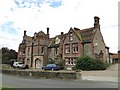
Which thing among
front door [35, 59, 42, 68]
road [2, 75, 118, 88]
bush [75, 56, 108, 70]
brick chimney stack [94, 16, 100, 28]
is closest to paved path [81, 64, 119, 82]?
road [2, 75, 118, 88]

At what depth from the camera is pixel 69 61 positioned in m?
68.6

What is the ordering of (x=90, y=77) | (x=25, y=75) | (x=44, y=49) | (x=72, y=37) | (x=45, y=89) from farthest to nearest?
(x=44, y=49) < (x=72, y=37) < (x=25, y=75) < (x=90, y=77) < (x=45, y=89)

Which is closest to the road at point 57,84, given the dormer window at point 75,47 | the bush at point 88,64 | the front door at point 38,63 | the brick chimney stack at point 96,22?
the bush at point 88,64

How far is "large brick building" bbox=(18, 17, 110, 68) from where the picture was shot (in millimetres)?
65812

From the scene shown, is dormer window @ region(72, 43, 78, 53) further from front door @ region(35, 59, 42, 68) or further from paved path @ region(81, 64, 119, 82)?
paved path @ region(81, 64, 119, 82)

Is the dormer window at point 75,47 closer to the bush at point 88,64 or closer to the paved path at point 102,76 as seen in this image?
the bush at point 88,64

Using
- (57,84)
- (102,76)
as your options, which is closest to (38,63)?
(102,76)

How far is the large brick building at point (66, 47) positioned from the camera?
65812mm

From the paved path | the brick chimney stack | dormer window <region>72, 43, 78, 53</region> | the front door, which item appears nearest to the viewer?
the paved path

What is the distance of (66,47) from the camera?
230 ft

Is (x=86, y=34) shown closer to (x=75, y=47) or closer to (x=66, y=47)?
(x=75, y=47)

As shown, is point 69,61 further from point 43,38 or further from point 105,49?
point 43,38

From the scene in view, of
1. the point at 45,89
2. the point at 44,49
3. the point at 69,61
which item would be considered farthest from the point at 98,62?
the point at 45,89

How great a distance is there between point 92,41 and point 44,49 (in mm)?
19840
